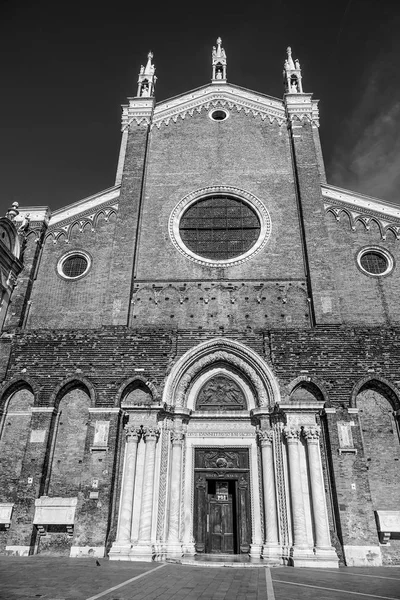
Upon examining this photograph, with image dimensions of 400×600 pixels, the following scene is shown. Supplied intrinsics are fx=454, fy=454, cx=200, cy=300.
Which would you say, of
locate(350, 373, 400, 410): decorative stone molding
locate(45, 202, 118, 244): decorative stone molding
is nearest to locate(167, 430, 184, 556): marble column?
locate(350, 373, 400, 410): decorative stone molding

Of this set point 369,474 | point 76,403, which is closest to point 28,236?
point 76,403

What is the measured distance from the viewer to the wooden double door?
39.8 ft

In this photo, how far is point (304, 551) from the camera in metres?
11.0

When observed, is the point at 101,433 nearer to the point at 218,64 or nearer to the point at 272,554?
the point at 272,554

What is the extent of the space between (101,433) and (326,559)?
658cm

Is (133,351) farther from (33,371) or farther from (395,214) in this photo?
(395,214)

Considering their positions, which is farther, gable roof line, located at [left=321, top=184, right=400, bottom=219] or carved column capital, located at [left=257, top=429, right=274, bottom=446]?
gable roof line, located at [left=321, top=184, right=400, bottom=219]

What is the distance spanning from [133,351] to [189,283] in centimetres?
421

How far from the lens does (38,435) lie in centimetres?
1288

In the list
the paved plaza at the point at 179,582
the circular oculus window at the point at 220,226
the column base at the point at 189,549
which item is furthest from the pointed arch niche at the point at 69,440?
the circular oculus window at the point at 220,226

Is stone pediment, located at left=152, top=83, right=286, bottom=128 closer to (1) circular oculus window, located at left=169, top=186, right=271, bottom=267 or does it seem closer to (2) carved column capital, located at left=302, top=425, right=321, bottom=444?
(1) circular oculus window, located at left=169, top=186, right=271, bottom=267

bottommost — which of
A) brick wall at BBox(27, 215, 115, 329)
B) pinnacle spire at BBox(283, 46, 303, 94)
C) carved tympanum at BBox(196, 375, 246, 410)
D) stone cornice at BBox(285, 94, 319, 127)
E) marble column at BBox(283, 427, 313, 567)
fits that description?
marble column at BBox(283, 427, 313, 567)

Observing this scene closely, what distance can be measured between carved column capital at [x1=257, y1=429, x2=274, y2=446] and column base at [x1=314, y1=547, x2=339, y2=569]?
9.44 ft

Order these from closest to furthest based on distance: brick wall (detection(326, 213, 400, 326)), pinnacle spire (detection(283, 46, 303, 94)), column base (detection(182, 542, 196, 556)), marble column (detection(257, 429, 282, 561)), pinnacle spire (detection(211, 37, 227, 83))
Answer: marble column (detection(257, 429, 282, 561)), column base (detection(182, 542, 196, 556)), brick wall (detection(326, 213, 400, 326)), pinnacle spire (detection(283, 46, 303, 94)), pinnacle spire (detection(211, 37, 227, 83))
